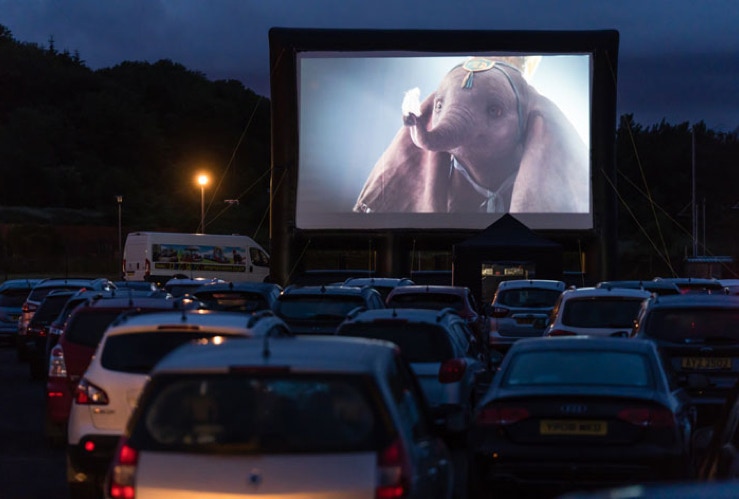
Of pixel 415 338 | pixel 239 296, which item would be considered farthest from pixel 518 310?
pixel 415 338

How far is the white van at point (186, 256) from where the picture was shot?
58.1 meters

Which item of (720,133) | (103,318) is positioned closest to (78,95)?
(720,133)

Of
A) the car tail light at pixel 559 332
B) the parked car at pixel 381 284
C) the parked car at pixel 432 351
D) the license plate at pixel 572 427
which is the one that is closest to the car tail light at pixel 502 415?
the license plate at pixel 572 427

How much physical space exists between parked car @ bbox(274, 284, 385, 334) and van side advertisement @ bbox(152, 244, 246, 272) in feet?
130

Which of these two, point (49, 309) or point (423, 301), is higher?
point (423, 301)

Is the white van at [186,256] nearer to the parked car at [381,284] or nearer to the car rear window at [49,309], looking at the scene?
the parked car at [381,284]

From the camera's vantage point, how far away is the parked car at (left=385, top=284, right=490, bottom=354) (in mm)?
22031

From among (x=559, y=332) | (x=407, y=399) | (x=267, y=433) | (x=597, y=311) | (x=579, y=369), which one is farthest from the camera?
(x=597, y=311)

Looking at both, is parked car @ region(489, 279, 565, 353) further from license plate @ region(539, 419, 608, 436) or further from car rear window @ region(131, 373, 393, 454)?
car rear window @ region(131, 373, 393, 454)

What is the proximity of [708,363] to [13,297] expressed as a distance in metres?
21.1

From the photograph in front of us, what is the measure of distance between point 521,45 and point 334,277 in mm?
10268

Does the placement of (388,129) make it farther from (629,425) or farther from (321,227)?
(629,425)

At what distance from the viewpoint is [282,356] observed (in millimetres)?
6504

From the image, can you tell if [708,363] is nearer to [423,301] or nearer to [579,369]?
[579,369]
